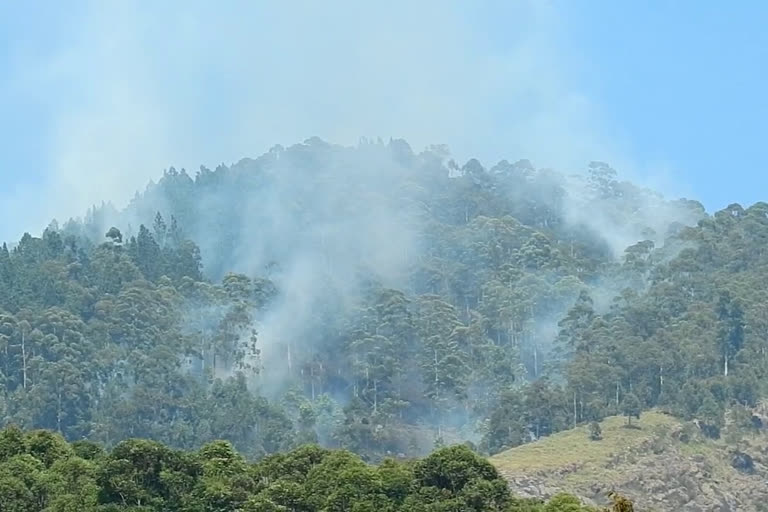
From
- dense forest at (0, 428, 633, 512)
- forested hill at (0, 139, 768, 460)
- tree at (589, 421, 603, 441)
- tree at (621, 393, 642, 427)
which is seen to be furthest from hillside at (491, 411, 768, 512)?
dense forest at (0, 428, 633, 512)

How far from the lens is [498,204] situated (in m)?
174

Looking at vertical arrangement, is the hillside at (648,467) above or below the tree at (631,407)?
below

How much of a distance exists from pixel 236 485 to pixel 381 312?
7670cm

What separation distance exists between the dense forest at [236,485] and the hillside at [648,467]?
34.0m

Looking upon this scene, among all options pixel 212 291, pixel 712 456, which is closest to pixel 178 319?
pixel 212 291

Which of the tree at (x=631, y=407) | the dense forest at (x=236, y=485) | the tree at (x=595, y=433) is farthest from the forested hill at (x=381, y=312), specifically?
the dense forest at (x=236, y=485)

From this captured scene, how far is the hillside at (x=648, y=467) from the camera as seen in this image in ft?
319

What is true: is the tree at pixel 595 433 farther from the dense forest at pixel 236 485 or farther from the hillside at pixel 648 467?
the dense forest at pixel 236 485

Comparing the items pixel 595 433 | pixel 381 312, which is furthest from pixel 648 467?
pixel 381 312

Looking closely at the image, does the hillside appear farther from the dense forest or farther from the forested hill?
the dense forest

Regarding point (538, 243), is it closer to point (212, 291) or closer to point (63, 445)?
point (212, 291)

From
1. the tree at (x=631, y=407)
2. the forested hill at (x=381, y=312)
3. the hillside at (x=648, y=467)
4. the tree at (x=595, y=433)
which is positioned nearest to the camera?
the hillside at (x=648, y=467)

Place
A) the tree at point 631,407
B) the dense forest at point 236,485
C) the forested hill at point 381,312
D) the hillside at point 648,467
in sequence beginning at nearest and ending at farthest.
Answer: the dense forest at point 236,485 < the hillside at point 648,467 < the tree at point 631,407 < the forested hill at point 381,312

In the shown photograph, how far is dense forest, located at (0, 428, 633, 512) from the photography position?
57375 mm
